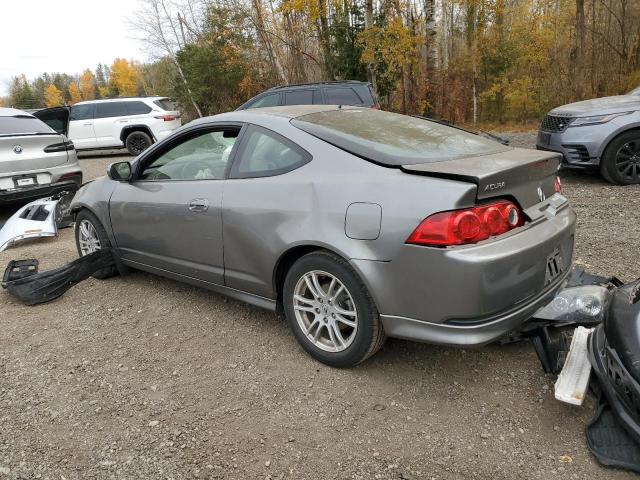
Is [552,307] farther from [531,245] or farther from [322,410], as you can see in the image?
[322,410]

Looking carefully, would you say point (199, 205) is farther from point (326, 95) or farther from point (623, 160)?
point (326, 95)

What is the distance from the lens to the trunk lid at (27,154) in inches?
248

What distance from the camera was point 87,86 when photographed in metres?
109

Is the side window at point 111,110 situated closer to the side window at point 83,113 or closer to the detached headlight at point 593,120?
the side window at point 83,113

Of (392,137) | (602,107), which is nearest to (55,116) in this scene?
(392,137)

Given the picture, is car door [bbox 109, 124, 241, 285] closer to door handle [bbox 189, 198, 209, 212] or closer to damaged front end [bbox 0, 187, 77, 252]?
door handle [bbox 189, 198, 209, 212]

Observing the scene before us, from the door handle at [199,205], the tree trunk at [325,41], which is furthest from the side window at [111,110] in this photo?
the door handle at [199,205]

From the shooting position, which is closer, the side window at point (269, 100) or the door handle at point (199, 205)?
the door handle at point (199, 205)

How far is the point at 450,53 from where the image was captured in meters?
20.1

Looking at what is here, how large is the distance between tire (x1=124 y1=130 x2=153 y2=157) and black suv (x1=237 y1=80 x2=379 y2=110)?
17.1 feet

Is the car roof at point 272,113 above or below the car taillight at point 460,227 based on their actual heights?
above

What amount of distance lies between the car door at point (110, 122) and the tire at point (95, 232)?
9892 mm

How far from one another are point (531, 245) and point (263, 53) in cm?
2320

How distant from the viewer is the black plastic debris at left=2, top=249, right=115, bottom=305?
13.2 feet
